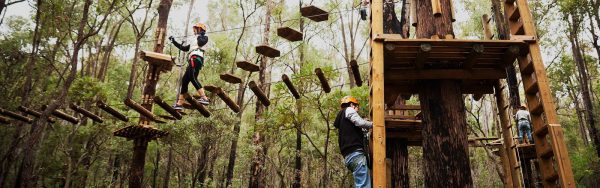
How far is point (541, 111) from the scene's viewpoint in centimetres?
421

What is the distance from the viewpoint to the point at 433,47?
4.02m

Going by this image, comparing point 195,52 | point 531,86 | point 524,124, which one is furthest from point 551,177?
point 524,124

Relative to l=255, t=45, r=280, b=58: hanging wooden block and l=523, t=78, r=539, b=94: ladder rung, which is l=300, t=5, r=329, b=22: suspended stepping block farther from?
l=523, t=78, r=539, b=94: ladder rung

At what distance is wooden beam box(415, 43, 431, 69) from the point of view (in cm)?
393

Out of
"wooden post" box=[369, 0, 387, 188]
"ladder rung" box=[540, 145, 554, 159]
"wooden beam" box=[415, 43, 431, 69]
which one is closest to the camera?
"wooden post" box=[369, 0, 387, 188]

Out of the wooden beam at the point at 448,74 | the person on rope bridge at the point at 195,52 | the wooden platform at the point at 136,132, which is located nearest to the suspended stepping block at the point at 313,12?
the person on rope bridge at the point at 195,52

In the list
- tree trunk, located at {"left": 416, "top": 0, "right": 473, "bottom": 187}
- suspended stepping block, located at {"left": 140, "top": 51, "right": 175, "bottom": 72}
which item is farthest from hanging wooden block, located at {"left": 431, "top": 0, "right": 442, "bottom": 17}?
suspended stepping block, located at {"left": 140, "top": 51, "right": 175, "bottom": 72}

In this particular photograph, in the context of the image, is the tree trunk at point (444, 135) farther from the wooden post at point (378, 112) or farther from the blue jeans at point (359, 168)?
the wooden post at point (378, 112)

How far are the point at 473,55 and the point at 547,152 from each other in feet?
3.99

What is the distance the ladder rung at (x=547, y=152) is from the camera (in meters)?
4.05

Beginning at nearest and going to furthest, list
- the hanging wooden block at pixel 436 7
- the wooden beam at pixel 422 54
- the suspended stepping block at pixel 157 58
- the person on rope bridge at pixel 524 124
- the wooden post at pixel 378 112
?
the wooden post at pixel 378 112
the wooden beam at pixel 422 54
the hanging wooden block at pixel 436 7
the suspended stepping block at pixel 157 58
the person on rope bridge at pixel 524 124

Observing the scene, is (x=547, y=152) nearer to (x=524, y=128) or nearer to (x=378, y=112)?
(x=378, y=112)

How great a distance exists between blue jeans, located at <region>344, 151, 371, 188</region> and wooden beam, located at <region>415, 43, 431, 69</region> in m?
1.13

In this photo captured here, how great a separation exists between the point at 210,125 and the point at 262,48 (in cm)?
962
